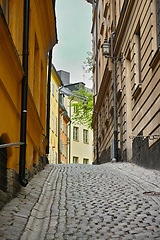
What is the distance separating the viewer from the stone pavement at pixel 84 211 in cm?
545

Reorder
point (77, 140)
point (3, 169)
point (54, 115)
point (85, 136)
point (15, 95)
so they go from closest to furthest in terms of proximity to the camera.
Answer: point (3, 169), point (15, 95), point (54, 115), point (77, 140), point (85, 136)

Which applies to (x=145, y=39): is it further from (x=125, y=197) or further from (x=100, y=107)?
(x=100, y=107)

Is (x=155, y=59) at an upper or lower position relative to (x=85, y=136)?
lower

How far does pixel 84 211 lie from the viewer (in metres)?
6.94

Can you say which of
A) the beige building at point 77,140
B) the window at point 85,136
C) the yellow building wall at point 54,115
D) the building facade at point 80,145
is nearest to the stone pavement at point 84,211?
the yellow building wall at point 54,115

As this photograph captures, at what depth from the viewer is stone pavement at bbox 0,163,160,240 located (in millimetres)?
5453

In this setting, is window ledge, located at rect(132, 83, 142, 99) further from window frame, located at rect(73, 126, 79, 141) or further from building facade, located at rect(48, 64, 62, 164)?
window frame, located at rect(73, 126, 79, 141)

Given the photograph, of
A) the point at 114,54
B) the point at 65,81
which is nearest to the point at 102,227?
the point at 114,54

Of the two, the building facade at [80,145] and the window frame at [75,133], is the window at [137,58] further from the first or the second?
the window frame at [75,133]

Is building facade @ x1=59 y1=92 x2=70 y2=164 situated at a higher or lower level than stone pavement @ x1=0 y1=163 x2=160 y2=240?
higher

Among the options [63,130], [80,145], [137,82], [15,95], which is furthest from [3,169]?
[80,145]

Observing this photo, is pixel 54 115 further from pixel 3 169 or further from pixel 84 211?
pixel 84 211

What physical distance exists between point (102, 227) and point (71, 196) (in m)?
2.71

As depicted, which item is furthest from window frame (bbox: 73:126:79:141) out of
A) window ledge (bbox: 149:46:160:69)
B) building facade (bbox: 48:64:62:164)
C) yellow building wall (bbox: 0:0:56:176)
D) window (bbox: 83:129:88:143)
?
window ledge (bbox: 149:46:160:69)
